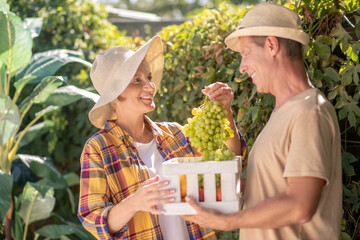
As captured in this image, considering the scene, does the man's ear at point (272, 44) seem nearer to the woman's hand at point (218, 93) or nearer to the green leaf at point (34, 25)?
the woman's hand at point (218, 93)

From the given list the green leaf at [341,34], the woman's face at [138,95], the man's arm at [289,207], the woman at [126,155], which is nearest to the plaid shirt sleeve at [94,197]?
the woman at [126,155]

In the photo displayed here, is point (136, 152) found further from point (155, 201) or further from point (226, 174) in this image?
point (226, 174)

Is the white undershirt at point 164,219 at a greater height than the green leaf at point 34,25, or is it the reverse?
the green leaf at point 34,25

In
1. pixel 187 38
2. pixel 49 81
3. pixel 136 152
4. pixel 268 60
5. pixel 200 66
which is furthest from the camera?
pixel 49 81

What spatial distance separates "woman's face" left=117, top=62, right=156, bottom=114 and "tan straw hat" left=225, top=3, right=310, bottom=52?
0.69 m

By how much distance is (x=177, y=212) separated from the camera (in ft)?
6.48

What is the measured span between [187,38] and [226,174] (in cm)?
204

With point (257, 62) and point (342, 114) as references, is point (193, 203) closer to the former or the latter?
point (257, 62)

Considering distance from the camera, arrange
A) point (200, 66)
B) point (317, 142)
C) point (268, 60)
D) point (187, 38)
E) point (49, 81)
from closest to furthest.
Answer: point (317, 142) → point (268, 60) → point (200, 66) → point (187, 38) → point (49, 81)

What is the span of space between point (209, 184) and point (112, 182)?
24.1 inches

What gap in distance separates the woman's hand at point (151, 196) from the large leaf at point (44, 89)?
222 cm

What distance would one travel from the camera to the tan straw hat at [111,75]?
8.33ft

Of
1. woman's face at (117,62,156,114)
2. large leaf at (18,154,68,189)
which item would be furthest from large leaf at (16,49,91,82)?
woman's face at (117,62,156,114)

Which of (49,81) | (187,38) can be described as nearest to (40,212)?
(49,81)
